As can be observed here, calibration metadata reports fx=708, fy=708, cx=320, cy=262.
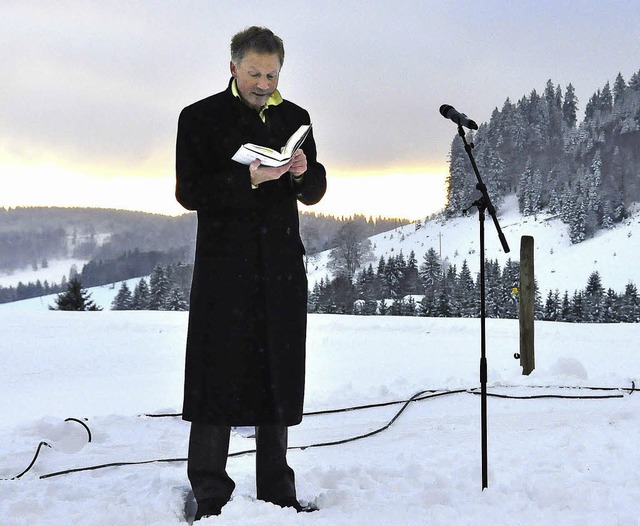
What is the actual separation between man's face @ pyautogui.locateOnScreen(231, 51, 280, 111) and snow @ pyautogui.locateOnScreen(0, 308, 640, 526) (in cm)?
175

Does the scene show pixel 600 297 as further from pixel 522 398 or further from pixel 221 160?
pixel 221 160

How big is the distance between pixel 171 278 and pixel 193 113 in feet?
163

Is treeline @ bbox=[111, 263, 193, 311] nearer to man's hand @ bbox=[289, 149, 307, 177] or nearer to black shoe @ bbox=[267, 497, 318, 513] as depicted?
black shoe @ bbox=[267, 497, 318, 513]

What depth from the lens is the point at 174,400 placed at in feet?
23.3

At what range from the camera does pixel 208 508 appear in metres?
3.08

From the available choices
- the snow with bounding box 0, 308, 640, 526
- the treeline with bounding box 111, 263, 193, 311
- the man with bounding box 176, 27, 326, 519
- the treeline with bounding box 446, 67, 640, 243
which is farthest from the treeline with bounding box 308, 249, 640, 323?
the man with bounding box 176, 27, 326, 519

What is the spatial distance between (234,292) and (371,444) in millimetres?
2187

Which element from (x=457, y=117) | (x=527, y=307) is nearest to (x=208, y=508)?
(x=457, y=117)

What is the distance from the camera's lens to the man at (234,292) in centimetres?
310

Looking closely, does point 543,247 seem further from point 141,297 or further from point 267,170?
point 267,170

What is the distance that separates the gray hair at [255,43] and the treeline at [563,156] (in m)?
77.3

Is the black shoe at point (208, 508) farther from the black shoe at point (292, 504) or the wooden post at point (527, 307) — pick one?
the wooden post at point (527, 307)

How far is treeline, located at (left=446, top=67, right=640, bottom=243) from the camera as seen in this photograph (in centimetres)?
8069

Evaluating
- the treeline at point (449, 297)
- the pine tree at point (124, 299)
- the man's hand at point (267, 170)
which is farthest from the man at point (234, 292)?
the pine tree at point (124, 299)
